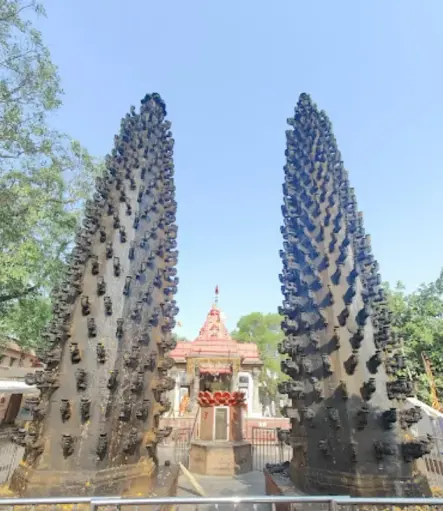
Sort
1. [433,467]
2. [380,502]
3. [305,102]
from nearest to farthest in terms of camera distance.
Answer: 1. [380,502]
2. [433,467]
3. [305,102]

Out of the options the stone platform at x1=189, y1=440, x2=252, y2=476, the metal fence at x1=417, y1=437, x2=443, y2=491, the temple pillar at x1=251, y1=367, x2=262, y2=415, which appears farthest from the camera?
the temple pillar at x1=251, y1=367, x2=262, y2=415

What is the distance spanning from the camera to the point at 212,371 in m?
20.6

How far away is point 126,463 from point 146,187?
4.57 metres

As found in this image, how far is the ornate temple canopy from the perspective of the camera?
20.7m

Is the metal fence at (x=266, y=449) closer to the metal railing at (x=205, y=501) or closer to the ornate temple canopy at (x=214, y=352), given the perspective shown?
the ornate temple canopy at (x=214, y=352)

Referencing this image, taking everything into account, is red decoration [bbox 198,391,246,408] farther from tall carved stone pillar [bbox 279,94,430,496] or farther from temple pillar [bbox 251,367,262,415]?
temple pillar [bbox 251,367,262,415]

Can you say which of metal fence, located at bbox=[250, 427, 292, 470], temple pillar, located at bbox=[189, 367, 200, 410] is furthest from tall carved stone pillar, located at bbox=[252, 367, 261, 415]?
metal fence, located at bbox=[250, 427, 292, 470]

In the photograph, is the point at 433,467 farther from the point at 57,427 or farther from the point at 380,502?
the point at 57,427

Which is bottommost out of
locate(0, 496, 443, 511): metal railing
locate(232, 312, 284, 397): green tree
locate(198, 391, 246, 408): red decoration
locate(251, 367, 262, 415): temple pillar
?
locate(0, 496, 443, 511): metal railing

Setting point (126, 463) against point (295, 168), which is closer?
point (126, 463)

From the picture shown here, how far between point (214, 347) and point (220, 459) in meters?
11.3

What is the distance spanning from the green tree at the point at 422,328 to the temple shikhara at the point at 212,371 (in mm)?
10014

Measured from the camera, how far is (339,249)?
520cm

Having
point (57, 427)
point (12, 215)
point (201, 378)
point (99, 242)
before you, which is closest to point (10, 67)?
point (12, 215)
